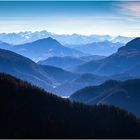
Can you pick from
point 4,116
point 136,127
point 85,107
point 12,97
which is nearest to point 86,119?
point 85,107

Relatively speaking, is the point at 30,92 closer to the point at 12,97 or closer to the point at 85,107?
the point at 12,97

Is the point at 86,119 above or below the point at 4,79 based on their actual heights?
below

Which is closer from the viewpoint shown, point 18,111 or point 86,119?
point 18,111

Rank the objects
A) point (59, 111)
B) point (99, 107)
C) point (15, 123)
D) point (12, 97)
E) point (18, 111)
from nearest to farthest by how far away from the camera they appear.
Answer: point (15, 123) < point (18, 111) < point (12, 97) < point (59, 111) < point (99, 107)

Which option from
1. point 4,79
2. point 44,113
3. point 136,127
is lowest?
point 136,127

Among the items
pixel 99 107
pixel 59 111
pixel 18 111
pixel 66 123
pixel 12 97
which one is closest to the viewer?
pixel 18 111

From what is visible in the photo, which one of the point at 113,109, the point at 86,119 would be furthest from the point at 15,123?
the point at 113,109

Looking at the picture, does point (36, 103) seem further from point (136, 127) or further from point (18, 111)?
point (136, 127)
